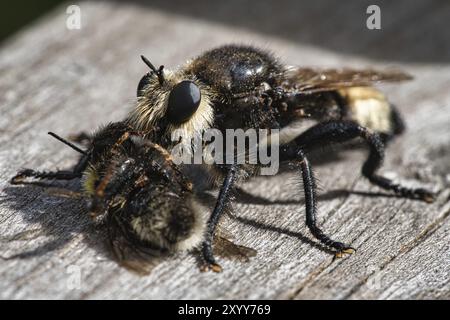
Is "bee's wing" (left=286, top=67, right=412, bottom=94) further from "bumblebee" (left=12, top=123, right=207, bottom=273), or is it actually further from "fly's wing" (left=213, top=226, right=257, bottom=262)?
"fly's wing" (left=213, top=226, right=257, bottom=262)

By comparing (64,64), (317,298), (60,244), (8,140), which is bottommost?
(317,298)

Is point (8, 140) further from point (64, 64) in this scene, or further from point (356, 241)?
point (356, 241)

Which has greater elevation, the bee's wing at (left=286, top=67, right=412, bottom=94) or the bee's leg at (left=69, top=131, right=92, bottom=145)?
the bee's wing at (left=286, top=67, right=412, bottom=94)

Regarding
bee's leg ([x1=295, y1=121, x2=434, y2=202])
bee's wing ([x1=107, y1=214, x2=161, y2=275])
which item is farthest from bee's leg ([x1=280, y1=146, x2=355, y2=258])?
bee's wing ([x1=107, y1=214, x2=161, y2=275])

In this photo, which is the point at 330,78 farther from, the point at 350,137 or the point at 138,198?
the point at 138,198

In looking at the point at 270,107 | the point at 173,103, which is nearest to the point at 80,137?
the point at 173,103

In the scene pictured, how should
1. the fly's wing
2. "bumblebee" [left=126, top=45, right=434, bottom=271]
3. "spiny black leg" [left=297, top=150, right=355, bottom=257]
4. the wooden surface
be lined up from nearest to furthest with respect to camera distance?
the wooden surface
the fly's wing
"spiny black leg" [left=297, top=150, right=355, bottom=257]
"bumblebee" [left=126, top=45, right=434, bottom=271]
